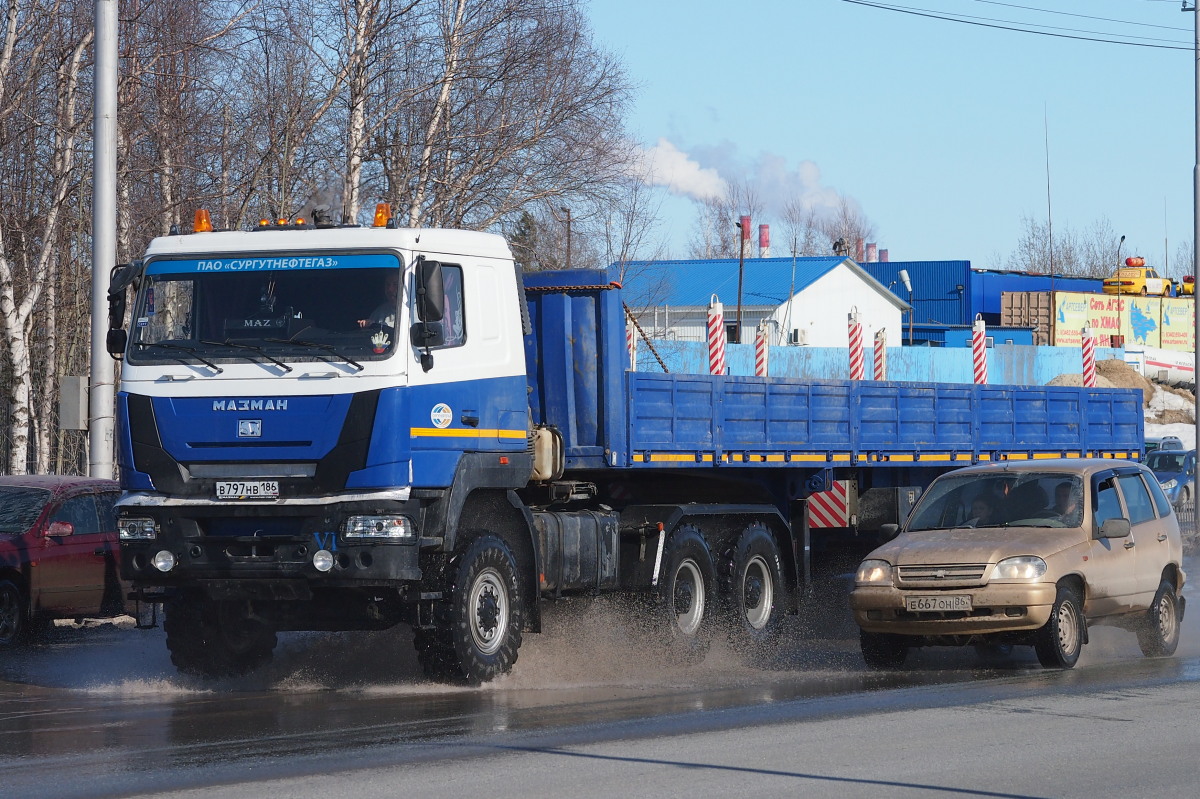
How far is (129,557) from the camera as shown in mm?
10430

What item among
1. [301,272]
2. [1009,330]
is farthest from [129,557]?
[1009,330]

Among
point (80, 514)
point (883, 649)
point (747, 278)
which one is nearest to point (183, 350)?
point (80, 514)

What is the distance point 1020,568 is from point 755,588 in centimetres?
332

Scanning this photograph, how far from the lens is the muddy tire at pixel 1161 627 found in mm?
13016

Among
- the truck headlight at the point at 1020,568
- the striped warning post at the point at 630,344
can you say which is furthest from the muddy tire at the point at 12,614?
the truck headlight at the point at 1020,568

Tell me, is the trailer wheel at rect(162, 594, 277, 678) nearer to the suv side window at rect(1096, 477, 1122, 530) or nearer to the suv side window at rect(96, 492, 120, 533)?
the suv side window at rect(96, 492, 120, 533)

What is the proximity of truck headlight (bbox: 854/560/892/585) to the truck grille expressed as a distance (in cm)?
9

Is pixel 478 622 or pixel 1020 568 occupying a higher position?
pixel 1020 568

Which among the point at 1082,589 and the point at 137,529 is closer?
the point at 137,529

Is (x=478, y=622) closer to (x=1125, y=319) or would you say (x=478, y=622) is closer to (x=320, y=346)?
(x=320, y=346)

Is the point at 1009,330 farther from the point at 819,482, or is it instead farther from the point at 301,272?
the point at 301,272

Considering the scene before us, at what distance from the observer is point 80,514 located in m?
14.4

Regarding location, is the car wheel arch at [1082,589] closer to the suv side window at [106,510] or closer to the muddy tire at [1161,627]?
the muddy tire at [1161,627]

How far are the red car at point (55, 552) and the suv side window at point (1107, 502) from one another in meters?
8.74
